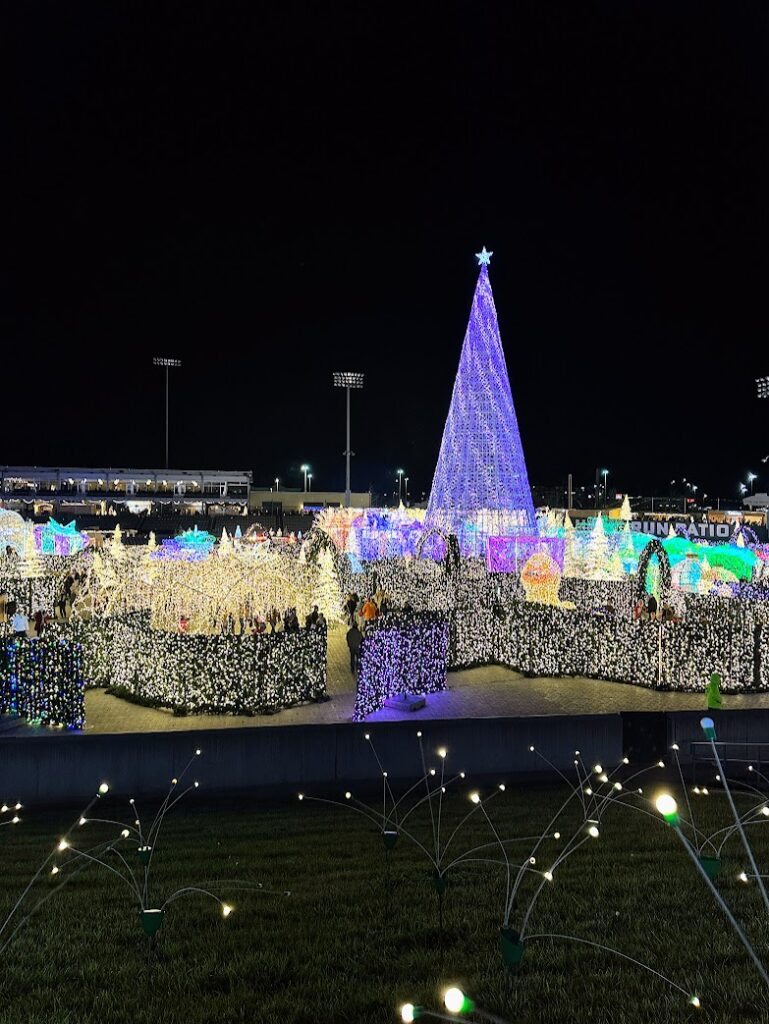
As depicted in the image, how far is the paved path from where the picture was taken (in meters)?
12.2

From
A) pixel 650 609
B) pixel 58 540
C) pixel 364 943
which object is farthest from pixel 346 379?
pixel 364 943

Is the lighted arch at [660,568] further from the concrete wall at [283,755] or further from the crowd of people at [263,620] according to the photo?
the concrete wall at [283,755]

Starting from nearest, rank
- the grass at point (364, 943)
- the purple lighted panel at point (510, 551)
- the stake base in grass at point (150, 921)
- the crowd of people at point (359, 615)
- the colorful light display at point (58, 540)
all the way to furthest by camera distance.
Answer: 1. the grass at point (364, 943)
2. the stake base in grass at point (150, 921)
3. the crowd of people at point (359, 615)
4. the purple lighted panel at point (510, 551)
5. the colorful light display at point (58, 540)

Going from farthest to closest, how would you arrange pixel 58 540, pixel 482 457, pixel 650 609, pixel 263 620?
pixel 58 540 < pixel 482 457 < pixel 650 609 < pixel 263 620

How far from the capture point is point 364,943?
188 inches

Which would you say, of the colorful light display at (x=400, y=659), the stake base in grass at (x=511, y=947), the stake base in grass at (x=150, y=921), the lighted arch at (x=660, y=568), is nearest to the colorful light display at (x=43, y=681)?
the colorful light display at (x=400, y=659)

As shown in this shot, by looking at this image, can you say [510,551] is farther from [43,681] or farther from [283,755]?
[283,755]

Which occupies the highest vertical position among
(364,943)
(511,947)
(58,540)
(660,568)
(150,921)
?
(660,568)

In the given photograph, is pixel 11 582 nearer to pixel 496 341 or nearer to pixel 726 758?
pixel 496 341

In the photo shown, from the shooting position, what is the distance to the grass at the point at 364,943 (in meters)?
4.04

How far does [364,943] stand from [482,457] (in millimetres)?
20282

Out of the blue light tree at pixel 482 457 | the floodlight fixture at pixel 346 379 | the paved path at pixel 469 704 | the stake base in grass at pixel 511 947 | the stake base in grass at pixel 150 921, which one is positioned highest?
the floodlight fixture at pixel 346 379

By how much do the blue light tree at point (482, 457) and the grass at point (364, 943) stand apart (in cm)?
1754

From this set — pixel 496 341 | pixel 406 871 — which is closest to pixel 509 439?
pixel 496 341
